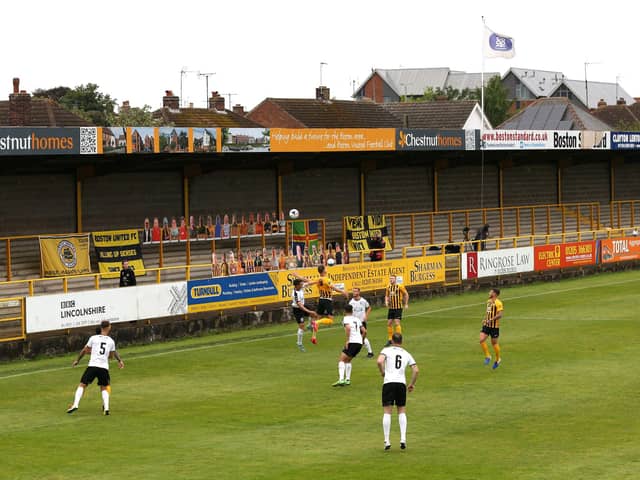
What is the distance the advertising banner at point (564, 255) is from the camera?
5031cm

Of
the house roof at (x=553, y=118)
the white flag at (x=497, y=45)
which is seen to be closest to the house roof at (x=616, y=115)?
the house roof at (x=553, y=118)

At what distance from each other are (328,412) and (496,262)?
90.1ft

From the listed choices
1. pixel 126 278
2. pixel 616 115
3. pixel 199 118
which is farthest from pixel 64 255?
pixel 616 115

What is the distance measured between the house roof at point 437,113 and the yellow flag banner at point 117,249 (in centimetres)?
6215

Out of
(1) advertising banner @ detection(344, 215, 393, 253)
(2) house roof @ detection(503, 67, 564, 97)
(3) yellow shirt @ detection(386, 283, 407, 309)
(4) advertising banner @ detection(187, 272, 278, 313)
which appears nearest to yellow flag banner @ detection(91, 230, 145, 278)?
(4) advertising banner @ detection(187, 272, 278, 313)

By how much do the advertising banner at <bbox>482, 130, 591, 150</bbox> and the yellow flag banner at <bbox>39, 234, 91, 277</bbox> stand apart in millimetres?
20543

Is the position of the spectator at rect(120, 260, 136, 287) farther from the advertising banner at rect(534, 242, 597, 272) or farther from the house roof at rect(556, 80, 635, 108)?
the house roof at rect(556, 80, 635, 108)

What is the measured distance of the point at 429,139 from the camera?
49094 millimetres

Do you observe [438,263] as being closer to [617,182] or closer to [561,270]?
[561,270]

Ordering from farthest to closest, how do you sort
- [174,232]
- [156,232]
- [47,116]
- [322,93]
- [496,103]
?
[496,103] < [322,93] < [47,116] < [174,232] < [156,232]

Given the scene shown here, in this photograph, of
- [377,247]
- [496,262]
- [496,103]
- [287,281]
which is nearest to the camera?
[287,281]

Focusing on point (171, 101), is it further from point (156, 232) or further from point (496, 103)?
point (496, 103)

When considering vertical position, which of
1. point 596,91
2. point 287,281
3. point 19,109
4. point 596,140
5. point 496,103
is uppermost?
point 596,91

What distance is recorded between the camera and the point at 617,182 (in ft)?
218
